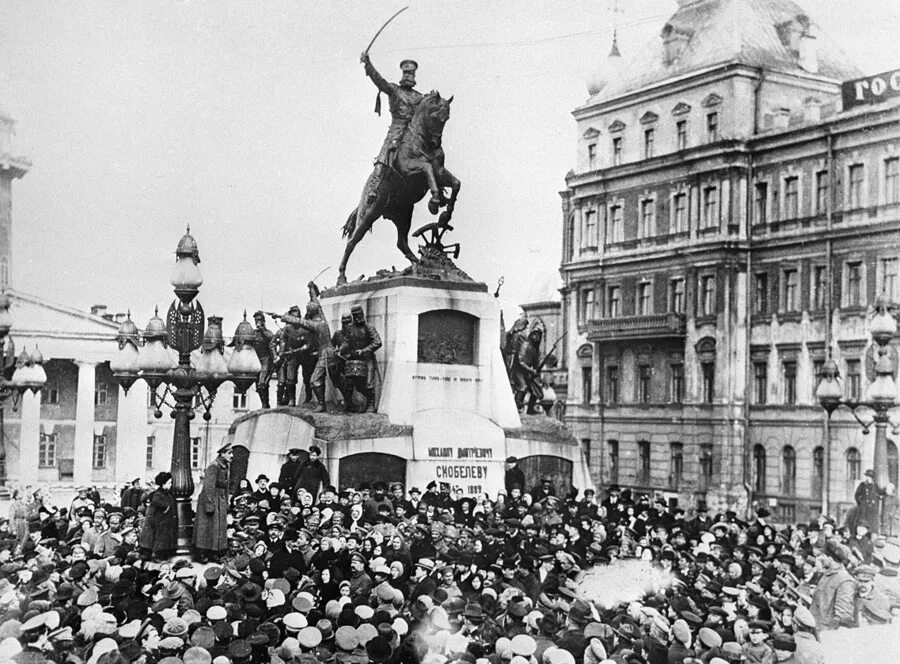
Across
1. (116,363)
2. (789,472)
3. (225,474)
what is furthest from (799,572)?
(789,472)

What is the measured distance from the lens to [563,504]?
18.5 meters

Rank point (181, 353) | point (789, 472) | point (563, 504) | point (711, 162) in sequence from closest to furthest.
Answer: point (181, 353)
point (563, 504)
point (789, 472)
point (711, 162)

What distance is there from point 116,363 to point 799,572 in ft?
27.1

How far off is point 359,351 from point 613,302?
33.4 meters

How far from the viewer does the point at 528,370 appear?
2412 centimetres

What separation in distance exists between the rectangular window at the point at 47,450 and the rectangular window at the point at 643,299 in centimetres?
2769

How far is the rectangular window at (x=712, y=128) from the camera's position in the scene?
161ft

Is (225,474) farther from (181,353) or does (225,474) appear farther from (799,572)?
(799,572)

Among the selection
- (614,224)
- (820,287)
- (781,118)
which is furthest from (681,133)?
(820,287)

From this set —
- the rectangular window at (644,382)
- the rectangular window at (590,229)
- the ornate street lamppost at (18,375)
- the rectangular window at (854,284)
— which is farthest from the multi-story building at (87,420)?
the ornate street lamppost at (18,375)

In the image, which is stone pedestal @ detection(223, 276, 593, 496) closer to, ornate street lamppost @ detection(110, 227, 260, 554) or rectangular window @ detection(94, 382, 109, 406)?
ornate street lamppost @ detection(110, 227, 260, 554)

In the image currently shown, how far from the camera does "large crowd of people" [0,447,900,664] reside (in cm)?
1002

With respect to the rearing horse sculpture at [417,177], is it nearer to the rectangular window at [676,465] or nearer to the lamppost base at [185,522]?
the lamppost base at [185,522]

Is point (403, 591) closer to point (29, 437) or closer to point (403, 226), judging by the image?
point (403, 226)
